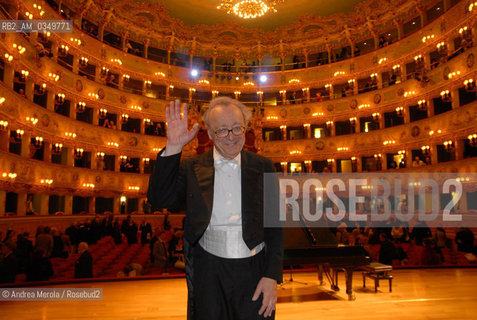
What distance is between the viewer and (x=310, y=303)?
5766 mm

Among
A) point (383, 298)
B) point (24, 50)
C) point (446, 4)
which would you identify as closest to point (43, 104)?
point (24, 50)

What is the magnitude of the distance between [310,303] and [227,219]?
14.5 feet

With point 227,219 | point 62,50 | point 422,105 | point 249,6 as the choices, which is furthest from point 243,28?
point 227,219

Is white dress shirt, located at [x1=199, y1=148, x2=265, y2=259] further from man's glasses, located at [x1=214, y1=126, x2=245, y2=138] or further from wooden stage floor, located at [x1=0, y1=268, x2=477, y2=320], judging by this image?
wooden stage floor, located at [x1=0, y1=268, x2=477, y2=320]

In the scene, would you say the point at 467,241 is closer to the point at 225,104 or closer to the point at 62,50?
the point at 225,104

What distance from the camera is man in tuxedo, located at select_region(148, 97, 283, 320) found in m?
1.94

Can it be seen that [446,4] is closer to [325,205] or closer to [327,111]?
[327,111]

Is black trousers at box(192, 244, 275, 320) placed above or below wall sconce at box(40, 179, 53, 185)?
below

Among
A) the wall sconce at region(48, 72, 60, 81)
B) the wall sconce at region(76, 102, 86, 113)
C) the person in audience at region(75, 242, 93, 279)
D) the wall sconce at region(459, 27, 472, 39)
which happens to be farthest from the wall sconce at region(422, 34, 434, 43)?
Result: the person in audience at region(75, 242, 93, 279)

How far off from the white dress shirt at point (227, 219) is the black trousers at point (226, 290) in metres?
0.05

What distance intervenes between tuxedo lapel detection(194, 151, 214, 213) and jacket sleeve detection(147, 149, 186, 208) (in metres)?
0.13

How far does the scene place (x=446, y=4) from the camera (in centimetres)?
2045

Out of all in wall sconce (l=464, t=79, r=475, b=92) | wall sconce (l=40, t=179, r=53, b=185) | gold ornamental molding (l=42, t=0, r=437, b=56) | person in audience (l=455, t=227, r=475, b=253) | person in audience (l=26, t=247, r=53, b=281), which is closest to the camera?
person in audience (l=26, t=247, r=53, b=281)

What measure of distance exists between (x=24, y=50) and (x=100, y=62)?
296 inches
